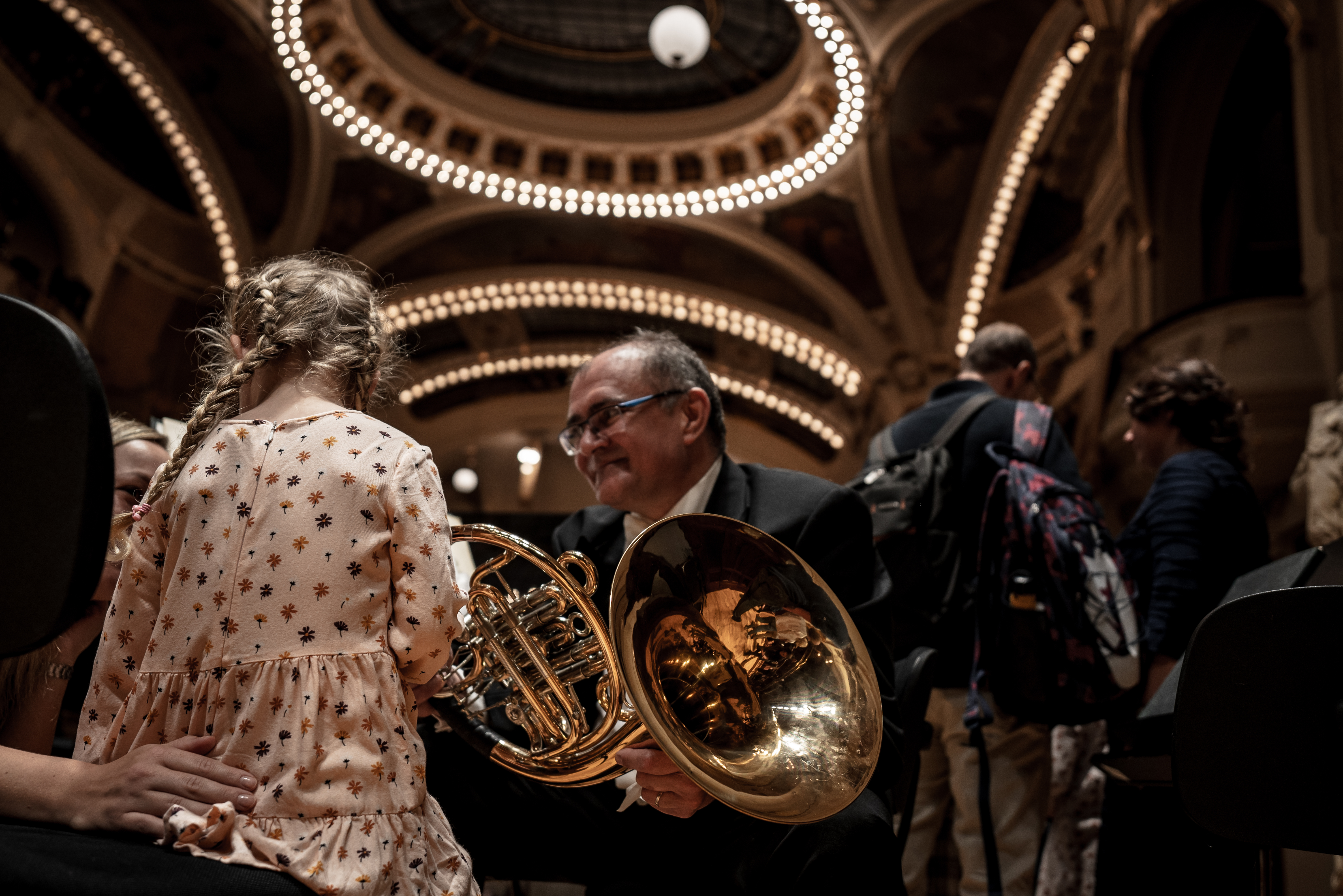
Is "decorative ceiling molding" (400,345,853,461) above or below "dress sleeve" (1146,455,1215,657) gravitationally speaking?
above

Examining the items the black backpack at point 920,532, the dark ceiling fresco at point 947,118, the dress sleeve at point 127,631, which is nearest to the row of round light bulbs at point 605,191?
the dark ceiling fresco at point 947,118

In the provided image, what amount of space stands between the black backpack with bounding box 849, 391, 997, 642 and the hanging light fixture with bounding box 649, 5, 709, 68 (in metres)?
8.50

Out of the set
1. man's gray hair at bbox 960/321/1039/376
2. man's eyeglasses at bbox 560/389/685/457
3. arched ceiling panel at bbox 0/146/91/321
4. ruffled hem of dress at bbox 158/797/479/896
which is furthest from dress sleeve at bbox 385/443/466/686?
arched ceiling panel at bbox 0/146/91/321

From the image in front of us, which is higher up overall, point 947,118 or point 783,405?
point 947,118

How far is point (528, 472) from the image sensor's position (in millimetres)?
19797

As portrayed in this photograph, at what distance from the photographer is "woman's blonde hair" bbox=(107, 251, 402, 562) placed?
1668 mm

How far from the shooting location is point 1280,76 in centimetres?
812

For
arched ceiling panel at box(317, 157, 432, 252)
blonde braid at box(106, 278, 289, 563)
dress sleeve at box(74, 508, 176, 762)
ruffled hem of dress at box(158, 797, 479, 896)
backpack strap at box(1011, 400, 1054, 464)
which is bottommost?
ruffled hem of dress at box(158, 797, 479, 896)

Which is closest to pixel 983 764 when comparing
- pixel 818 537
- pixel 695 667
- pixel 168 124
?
pixel 818 537

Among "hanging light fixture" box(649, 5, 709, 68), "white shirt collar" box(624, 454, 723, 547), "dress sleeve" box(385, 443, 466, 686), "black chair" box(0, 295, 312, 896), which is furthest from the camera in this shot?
"hanging light fixture" box(649, 5, 709, 68)

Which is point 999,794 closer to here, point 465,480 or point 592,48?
point 592,48

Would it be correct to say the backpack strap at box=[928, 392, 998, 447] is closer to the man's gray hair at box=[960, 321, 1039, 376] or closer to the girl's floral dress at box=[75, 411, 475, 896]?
the man's gray hair at box=[960, 321, 1039, 376]

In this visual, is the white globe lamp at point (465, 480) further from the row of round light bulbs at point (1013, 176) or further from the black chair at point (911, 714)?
the black chair at point (911, 714)

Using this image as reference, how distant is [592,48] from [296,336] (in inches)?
542
